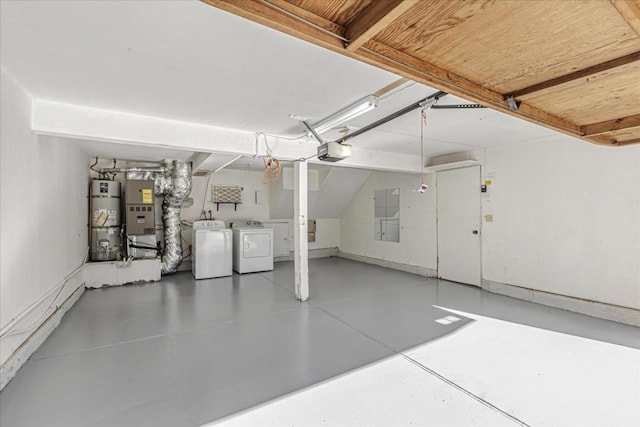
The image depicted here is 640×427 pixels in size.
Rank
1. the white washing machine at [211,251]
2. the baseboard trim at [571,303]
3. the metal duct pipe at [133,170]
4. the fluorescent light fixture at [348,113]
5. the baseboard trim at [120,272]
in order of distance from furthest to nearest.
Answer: the white washing machine at [211,251] < the metal duct pipe at [133,170] < the baseboard trim at [120,272] < the baseboard trim at [571,303] < the fluorescent light fixture at [348,113]

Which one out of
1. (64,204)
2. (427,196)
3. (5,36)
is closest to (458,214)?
(427,196)

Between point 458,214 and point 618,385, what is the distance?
10.2 feet

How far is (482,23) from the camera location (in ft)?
3.50

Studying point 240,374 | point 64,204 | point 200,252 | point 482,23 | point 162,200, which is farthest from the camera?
point 162,200

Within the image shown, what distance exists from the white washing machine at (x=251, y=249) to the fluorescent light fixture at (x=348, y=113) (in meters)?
3.15

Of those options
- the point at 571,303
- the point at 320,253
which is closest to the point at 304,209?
the point at 571,303

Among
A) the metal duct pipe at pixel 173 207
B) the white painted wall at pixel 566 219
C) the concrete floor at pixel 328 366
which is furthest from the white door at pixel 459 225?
the metal duct pipe at pixel 173 207

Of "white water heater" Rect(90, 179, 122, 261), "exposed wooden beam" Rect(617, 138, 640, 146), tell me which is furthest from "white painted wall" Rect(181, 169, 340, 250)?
"exposed wooden beam" Rect(617, 138, 640, 146)

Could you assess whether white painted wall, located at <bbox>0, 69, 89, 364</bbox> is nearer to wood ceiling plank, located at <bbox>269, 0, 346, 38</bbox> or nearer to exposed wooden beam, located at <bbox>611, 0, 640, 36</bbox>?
wood ceiling plank, located at <bbox>269, 0, 346, 38</bbox>

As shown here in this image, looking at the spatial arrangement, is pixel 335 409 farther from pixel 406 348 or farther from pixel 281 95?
pixel 281 95

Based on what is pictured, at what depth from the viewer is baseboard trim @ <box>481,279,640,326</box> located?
10.2 ft

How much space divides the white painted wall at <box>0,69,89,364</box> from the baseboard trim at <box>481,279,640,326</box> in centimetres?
541

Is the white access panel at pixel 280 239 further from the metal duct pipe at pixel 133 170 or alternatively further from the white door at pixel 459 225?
the white door at pixel 459 225

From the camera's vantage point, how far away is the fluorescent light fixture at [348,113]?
2354 millimetres
